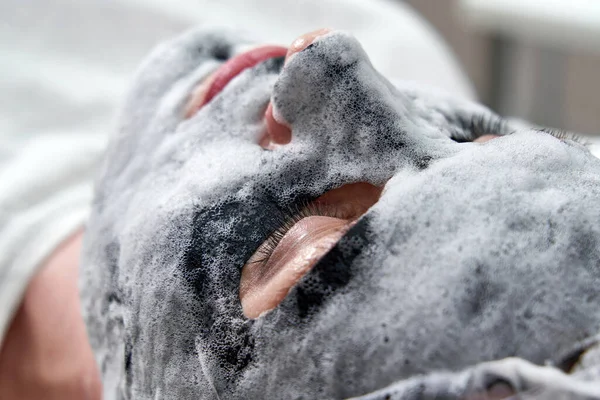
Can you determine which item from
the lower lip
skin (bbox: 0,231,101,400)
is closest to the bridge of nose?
the lower lip

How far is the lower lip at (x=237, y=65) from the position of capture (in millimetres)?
650

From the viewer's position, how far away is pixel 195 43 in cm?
74

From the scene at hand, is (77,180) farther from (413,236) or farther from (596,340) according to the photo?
(596,340)

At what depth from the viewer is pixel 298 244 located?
0.49m

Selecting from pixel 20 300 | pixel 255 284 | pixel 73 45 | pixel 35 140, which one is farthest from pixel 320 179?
pixel 73 45

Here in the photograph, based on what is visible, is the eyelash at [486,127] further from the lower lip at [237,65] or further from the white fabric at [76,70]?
the white fabric at [76,70]

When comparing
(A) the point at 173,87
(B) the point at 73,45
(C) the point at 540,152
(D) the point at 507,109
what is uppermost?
(B) the point at 73,45

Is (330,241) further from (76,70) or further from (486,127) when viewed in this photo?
(76,70)

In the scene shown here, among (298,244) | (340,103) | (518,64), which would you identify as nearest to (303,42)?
(340,103)

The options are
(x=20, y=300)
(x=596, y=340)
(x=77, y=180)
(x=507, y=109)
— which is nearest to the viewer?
(x=596, y=340)

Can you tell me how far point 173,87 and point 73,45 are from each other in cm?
55

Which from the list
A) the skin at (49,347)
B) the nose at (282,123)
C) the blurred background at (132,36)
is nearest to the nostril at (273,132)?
the nose at (282,123)

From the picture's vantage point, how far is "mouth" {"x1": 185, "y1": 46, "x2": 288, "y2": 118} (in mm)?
648

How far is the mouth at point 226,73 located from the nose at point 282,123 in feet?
0.32
